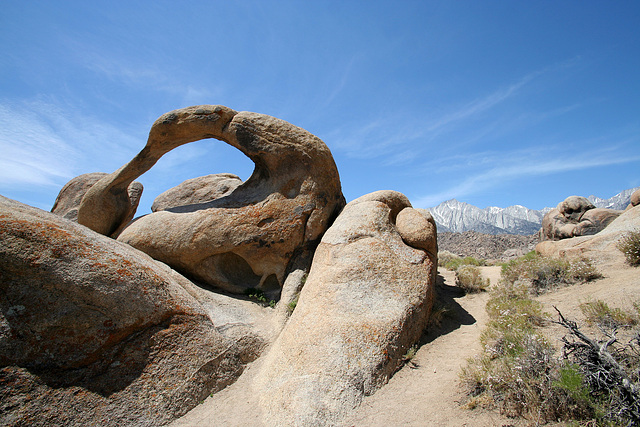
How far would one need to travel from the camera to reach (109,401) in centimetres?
359

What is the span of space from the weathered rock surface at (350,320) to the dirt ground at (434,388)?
0.59 ft

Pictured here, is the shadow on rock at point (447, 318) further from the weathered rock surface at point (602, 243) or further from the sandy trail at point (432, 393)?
the weathered rock surface at point (602, 243)

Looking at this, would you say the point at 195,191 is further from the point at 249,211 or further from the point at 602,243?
the point at 602,243

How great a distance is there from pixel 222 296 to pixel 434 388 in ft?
12.8

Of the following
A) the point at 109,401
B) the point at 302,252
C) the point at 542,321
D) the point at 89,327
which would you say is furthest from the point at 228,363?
the point at 542,321

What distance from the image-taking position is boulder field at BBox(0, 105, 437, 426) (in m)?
3.47

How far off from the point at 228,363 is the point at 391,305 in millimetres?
2408

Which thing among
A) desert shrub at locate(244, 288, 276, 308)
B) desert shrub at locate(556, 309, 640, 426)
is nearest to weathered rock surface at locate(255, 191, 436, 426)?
desert shrub at locate(244, 288, 276, 308)

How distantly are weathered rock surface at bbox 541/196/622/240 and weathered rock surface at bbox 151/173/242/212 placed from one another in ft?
49.5

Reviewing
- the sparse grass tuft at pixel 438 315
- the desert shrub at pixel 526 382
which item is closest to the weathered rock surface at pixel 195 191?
the sparse grass tuft at pixel 438 315

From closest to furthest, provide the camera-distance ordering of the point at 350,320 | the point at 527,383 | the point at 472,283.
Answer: the point at 527,383
the point at 350,320
the point at 472,283

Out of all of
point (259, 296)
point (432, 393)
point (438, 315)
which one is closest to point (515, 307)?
point (438, 315)

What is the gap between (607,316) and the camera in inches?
167

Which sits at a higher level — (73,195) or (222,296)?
(73,195)
